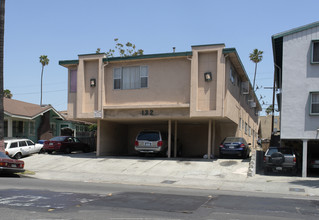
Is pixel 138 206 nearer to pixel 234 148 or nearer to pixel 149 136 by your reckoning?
pixel 234 148

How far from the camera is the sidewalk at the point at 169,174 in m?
14.8

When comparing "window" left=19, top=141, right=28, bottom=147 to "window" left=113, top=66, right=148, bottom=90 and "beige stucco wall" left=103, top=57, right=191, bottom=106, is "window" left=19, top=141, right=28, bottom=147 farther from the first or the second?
"window" left=113, top=66, right=148, bottom=90

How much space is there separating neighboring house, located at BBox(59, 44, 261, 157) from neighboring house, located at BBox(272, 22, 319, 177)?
10.9 feet

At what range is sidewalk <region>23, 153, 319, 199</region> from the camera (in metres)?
14.8

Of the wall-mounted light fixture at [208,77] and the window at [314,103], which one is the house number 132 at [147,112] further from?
the window at [314,103]

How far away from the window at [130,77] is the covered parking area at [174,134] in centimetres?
322

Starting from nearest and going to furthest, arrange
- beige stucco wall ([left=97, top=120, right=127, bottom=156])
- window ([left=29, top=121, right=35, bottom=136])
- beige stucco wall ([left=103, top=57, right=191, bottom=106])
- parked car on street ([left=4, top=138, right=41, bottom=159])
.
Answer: beige stucco wall ([left=103, top=57, right=191, bottom=106]) < parked car on street ([left=4, top=138, right=41, bottom=159]) < beige stucco wall ([left=97, top=120, right=127, bottom=156]) < window ([left=29, top=121, right=35, bottom=136])

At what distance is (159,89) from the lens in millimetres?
22141

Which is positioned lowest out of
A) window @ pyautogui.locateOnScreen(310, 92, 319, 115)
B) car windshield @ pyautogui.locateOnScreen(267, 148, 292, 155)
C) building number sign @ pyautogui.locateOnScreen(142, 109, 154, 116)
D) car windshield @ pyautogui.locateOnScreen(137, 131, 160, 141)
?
car windshield @ pyautogui.locateOnScreen(267, 148, 292, 155)

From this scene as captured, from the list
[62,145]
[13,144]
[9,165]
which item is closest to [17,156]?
[13,144]

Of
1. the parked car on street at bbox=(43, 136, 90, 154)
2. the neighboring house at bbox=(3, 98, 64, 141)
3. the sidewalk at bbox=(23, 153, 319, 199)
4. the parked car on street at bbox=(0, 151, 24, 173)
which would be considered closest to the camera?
the sidewalk at bbox=(23, 153, 319, 199)

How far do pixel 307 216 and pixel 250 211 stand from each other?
1.28 m

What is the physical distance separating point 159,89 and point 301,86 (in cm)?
828

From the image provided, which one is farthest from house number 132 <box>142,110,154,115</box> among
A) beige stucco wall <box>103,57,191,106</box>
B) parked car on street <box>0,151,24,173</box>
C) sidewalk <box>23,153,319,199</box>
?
parked car on street <box>0,151,24,173</box>
